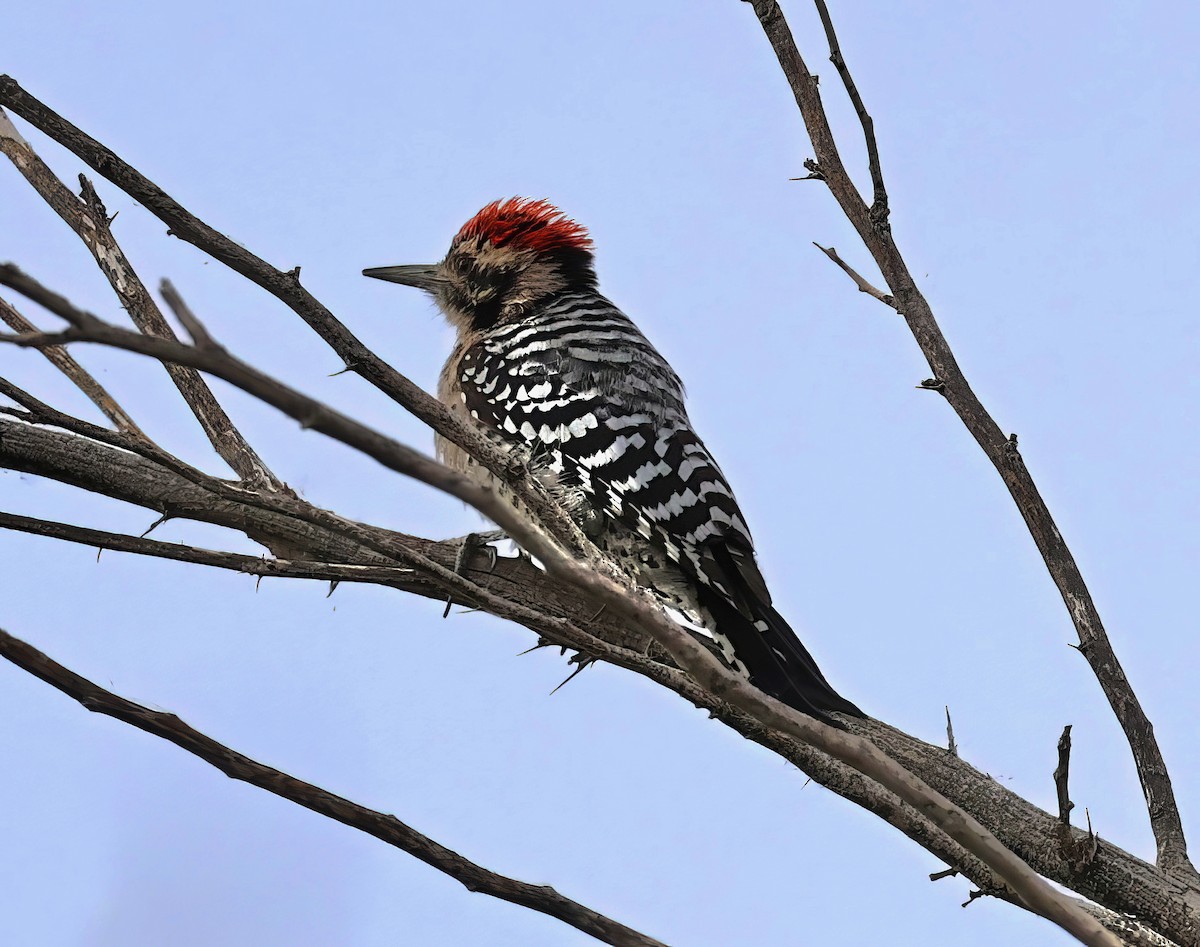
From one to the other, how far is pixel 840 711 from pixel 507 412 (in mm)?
1694

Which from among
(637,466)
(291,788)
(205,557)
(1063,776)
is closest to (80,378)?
(205,557)

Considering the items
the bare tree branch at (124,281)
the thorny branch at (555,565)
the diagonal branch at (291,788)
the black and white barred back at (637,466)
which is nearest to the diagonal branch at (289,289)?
the thorny branch at (555,565)

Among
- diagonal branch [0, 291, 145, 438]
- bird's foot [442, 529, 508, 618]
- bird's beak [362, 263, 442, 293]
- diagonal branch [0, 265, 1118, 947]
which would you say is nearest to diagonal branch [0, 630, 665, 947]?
diagonal branch [0, 265, 1118, 947]

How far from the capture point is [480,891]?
2061 millimetres

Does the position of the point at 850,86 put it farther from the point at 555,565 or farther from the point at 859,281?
the point at 555,565

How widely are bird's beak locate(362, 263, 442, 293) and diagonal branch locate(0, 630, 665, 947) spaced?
11.9 feet

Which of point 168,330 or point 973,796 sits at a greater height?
point 168,330

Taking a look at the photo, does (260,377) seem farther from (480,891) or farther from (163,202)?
(163,202)

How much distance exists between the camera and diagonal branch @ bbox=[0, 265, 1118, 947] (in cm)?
130

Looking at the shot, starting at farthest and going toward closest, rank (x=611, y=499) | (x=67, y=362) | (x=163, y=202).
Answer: (x=611, y=499) → (x=67, y=362) → (x=163, y=202)

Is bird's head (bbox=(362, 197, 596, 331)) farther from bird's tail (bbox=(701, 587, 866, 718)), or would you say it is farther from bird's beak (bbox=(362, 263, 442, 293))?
bird's tail (bbox=(701, 587, 866, 718))

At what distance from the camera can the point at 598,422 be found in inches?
165

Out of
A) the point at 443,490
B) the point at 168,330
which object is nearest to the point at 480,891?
the point at 443,490

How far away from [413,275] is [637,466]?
6.71 feet
